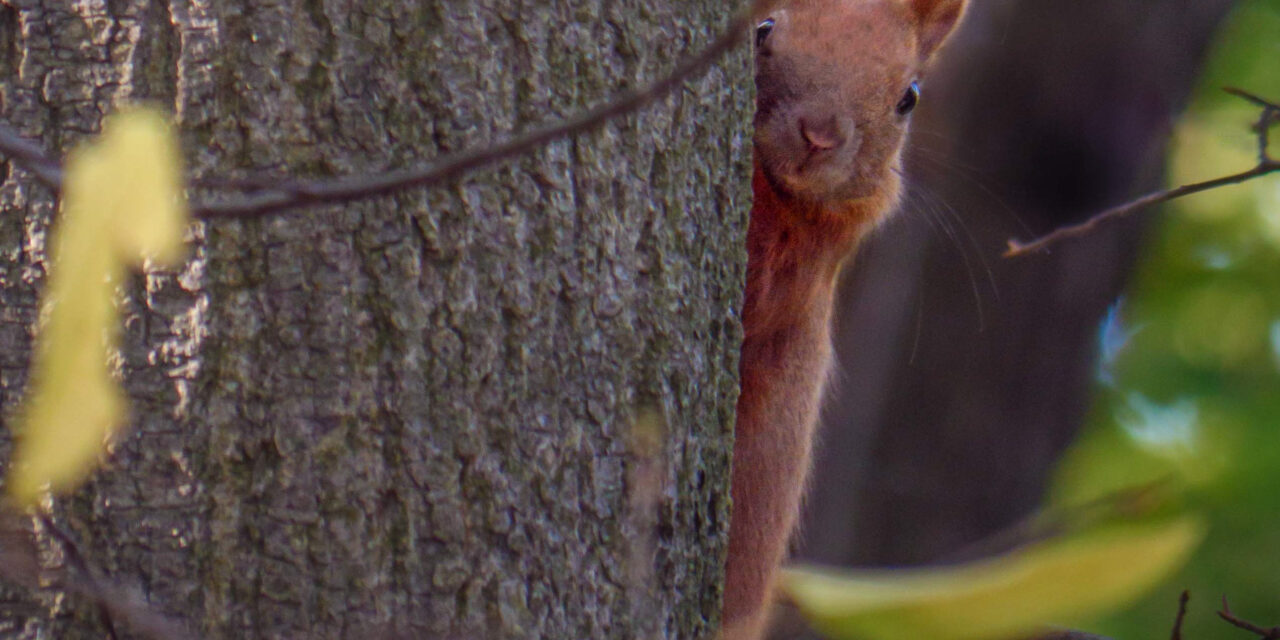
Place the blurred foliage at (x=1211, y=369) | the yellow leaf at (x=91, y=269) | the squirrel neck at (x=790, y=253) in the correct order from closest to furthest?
the yellow leaf at (x=91, y=269)
the squirrel neck at (x=790, y=253)
the blurred foliage at (x=1211, y=369)

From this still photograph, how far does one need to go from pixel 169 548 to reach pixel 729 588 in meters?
1.30

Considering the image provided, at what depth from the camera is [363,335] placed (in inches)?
51.4

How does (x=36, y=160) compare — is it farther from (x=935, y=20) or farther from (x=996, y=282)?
(x=996, y=282)

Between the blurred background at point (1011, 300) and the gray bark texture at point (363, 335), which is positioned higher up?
the gray bark texture at point (363, 335)

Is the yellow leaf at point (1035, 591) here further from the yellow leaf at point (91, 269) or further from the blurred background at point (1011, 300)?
the blurred background at point (1011, 300)

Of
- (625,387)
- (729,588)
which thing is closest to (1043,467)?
(729,588)

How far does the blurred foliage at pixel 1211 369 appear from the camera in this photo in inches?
176

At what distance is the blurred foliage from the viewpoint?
446 centimetres

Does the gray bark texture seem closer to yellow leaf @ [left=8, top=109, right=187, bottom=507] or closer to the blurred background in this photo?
yellow leaf @ [left=8, top=109, right=187, bottom=507]

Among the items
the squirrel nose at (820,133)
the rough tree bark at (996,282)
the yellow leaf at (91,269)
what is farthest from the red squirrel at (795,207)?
the yellow leaf at (91,269)

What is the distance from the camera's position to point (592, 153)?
57.4 inches

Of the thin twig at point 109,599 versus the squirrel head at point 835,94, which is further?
the squirrel head at point 835,94

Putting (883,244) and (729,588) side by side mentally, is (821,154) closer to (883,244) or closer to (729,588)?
(729,588)

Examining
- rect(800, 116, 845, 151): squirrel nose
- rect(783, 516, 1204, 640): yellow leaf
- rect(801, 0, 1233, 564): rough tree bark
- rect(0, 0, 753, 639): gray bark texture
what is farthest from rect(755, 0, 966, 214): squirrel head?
rect(801, 0, 1233, 564): rough tree bark
